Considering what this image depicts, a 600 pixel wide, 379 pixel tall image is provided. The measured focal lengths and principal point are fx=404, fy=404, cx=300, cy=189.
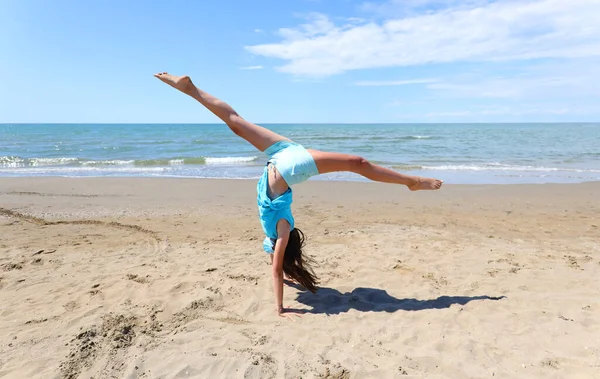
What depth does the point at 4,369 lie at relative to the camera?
307 centimetres

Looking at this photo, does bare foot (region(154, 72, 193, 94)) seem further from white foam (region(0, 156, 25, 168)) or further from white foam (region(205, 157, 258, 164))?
white foam (region(0, 156, 25, 168))

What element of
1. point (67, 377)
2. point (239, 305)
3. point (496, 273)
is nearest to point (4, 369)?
point (67, 377)

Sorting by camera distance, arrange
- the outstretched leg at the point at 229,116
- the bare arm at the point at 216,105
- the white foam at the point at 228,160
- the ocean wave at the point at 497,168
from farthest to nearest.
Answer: the white foam at the point at 228,160
the ocean wave at the point at 497,168
the bare arm at the point at 216,105
the outstretched leg at the point at 229,116

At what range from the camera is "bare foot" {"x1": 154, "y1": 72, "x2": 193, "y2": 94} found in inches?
173

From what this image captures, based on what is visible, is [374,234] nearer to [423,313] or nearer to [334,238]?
[334,238]

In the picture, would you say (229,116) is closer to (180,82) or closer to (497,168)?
(180,82)

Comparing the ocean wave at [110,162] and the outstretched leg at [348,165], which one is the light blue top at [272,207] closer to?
the outstretched leg at [348,165]

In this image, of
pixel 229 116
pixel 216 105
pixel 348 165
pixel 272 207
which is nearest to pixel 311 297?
pixel 272 207

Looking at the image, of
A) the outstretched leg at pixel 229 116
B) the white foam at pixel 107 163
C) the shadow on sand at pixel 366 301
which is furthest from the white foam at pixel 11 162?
the shadow on sand at pixel 366 301

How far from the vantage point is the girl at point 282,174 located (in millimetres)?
3938

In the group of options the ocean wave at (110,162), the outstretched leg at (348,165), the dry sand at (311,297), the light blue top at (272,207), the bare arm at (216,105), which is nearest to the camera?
the dry sand at (311,297)

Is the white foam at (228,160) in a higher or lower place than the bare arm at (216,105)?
lower

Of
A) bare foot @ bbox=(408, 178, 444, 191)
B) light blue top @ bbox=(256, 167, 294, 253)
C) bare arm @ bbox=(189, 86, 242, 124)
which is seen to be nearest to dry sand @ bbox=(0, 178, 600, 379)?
light blue top @ bbox=(256, 167, 294, 253)

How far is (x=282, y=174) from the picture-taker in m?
4.02
